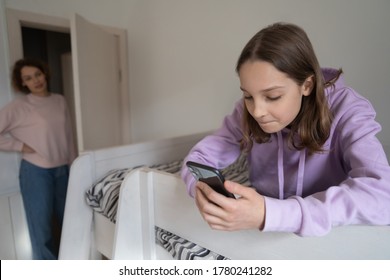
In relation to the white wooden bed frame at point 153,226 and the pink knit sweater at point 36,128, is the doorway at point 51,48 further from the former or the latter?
the white wooden bed frame at point 153,226

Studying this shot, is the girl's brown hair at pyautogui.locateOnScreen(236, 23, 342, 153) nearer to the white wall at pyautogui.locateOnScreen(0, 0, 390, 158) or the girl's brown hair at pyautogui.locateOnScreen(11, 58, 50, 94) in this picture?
the white wall at pyautogui.locateOnScreen(0, 0, 390, 158)

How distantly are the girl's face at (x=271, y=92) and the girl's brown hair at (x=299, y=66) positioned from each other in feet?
0.04

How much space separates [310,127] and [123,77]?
5.62ft

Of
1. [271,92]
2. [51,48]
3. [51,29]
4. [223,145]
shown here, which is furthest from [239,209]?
[51,48]

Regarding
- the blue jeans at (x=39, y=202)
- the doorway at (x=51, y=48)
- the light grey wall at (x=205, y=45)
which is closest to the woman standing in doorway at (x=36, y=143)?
the blue jeans at (x=39, y=202)

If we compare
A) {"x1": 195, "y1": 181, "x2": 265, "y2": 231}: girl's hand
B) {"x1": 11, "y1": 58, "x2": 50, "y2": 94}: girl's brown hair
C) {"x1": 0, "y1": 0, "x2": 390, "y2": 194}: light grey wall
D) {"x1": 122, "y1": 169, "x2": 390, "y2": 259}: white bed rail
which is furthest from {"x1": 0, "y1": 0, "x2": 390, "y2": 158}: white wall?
{"x1": 195, "y1": 181, "x2": 265, "y2": 231}: girl's hand

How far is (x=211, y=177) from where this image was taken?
1.39 ft

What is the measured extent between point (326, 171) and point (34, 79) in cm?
145

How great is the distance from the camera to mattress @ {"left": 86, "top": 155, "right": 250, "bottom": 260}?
0.61 metres

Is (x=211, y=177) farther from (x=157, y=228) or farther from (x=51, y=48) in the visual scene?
(x=51, y=48)

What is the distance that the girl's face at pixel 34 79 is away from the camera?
4.39ft

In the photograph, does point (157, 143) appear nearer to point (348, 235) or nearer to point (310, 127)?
point (310, 127)

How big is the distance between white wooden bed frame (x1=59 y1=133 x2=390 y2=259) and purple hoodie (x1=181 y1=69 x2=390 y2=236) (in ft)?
0.16
